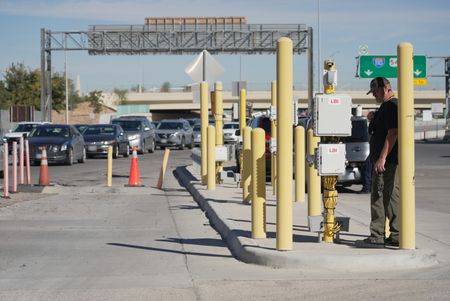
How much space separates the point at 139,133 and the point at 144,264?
30.3 meters

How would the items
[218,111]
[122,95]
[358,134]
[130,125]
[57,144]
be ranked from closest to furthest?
1. [358,134]
2. [218,111]
3. [57,144]
4. [130,125]
5. [122,95]

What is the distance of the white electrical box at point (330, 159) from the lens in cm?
913

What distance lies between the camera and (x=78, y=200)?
17203mm

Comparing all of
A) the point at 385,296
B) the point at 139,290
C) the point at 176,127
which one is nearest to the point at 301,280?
the point at 385,296

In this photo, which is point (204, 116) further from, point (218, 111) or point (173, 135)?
point (173, 135)

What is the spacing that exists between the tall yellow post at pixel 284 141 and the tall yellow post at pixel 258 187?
105 centimetres

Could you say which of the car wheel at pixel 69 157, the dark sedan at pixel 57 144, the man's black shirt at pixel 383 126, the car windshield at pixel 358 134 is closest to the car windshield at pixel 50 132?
the dark sedan at pixel 57 144

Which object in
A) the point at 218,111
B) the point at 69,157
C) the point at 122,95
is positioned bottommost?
the point at 69,157

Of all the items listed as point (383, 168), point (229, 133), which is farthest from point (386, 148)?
point (229, 133)

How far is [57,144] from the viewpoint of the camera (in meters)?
29.3

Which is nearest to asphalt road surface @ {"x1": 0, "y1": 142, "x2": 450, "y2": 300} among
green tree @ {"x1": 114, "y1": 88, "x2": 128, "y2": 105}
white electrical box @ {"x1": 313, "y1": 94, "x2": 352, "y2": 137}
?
white electrical box @ {"x1": 313, "y1": 94, "x2": 352, "y2": 137}

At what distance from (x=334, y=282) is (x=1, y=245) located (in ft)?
15.7

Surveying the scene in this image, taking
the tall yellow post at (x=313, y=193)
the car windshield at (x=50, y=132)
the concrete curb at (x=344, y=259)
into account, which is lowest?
the concrete curb at (x=344, y=259)

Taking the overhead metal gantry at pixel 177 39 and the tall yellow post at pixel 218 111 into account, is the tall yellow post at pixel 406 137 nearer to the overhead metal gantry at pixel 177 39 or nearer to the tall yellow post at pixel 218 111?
the tall yellow post at pixel 218 111
